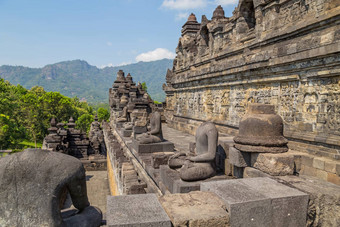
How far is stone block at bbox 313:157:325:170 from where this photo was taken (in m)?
4.53

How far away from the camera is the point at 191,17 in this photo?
16188 millimetres

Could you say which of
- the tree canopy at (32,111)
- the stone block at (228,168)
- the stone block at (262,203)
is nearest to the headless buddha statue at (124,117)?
the stone block at (228,168)

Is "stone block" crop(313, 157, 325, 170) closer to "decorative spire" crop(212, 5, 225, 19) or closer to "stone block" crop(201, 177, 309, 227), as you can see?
"stone block" crop(201, 177, 309, 227)

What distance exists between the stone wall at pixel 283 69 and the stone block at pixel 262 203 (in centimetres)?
221

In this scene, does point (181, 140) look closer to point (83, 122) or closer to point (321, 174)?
point (321, 174)

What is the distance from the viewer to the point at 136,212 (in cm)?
262

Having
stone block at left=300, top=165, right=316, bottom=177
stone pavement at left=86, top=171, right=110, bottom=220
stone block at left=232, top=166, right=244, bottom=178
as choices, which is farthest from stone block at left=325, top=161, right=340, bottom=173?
stone pavement at left=86, top=171, right=110, bottom=220

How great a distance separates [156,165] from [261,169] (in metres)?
2.66

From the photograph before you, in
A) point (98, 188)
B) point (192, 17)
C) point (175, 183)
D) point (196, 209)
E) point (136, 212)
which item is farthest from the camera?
point (192, 17)

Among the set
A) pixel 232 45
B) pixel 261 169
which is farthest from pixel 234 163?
pixel 232 45

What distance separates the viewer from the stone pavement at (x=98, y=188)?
13125 mm

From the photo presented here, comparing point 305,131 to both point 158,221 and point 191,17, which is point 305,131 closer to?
point 158,221

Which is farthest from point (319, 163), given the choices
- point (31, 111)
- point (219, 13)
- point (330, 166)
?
point (31, 111)

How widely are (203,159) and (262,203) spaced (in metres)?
1.62
